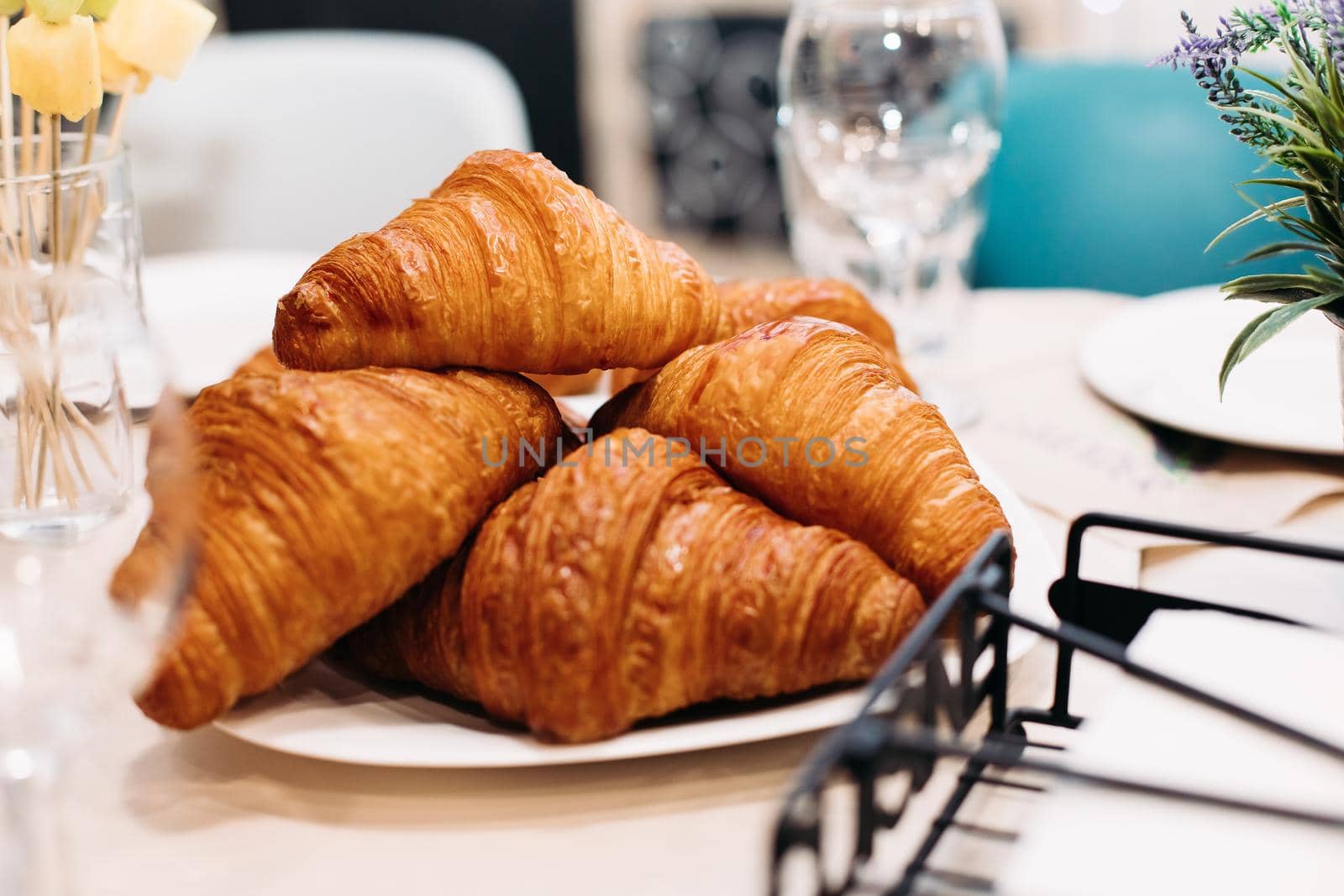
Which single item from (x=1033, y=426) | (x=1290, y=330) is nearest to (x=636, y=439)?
(x=1033, y=426)

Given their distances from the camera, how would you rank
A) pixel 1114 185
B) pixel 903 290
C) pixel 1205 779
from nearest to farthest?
pixel 1205 779, pixel 903 290, pixel 1114 185

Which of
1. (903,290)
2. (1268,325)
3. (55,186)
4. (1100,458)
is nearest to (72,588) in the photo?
(55,186)

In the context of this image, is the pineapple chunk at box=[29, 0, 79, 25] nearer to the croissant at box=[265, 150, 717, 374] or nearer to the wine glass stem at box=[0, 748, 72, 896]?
the croissant at box=[265, 150, 717, 374]

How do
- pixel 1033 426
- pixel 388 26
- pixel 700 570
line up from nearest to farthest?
pixel 700 570, pixel 1033 426, pixel 388 26

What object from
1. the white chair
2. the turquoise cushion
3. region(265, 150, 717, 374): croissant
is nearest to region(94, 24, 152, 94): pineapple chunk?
region(265, 150, 717, 374): croissant

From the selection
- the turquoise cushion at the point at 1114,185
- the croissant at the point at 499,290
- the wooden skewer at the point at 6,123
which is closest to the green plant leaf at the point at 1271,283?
the croissant at the point at 499,290

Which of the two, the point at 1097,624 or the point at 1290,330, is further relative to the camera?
the point at 1290,330

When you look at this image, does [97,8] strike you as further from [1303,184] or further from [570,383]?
[1303,184]

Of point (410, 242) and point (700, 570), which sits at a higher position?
point (410, 242)

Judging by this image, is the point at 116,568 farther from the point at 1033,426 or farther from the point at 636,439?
the point at 1033,426
